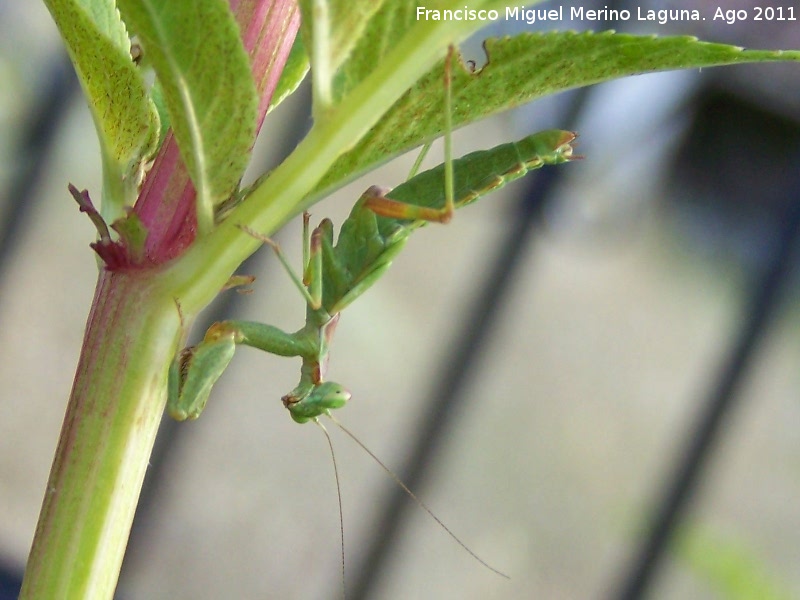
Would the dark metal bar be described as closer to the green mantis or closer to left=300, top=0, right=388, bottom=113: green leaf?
the green mantis

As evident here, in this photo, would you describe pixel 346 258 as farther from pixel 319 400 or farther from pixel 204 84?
pixel 204 84

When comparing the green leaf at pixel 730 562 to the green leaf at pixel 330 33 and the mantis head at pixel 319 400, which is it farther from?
the green leaf at pixel 330 33

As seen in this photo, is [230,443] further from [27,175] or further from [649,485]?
[649,485]

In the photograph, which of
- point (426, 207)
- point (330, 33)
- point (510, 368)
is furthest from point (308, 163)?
point (510, 368)

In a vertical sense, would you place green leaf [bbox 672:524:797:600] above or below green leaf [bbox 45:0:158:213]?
below

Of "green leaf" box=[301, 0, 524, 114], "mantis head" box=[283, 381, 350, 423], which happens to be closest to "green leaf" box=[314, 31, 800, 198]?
"green leaf" box=[301, 0, 524, 114]
